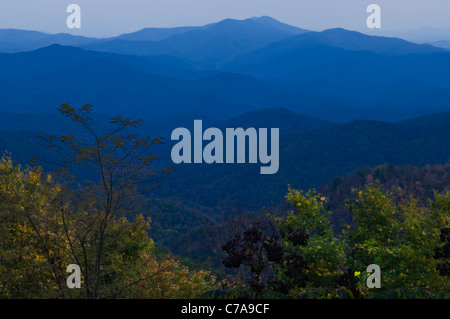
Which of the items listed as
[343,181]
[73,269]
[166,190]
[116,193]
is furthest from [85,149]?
[166,190]

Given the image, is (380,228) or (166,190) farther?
(166,190)

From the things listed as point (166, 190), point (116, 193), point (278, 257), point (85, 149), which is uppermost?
point (85, 149)

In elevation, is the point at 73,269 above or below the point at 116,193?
below

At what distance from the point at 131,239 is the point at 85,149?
1253cm

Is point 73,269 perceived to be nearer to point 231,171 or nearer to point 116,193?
point 116,193

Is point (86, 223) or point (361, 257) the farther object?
point (361, 257)

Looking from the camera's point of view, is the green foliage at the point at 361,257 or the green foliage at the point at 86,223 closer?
the green foliage at the point at 86,223

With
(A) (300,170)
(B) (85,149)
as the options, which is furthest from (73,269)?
(A) (300,170)

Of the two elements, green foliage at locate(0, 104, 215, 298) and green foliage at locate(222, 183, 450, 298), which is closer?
green foliage at locate(0, 104, 215, 298)

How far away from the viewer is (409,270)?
16.6 m

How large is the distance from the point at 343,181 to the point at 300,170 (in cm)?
6245

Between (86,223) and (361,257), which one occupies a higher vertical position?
(86,223)
